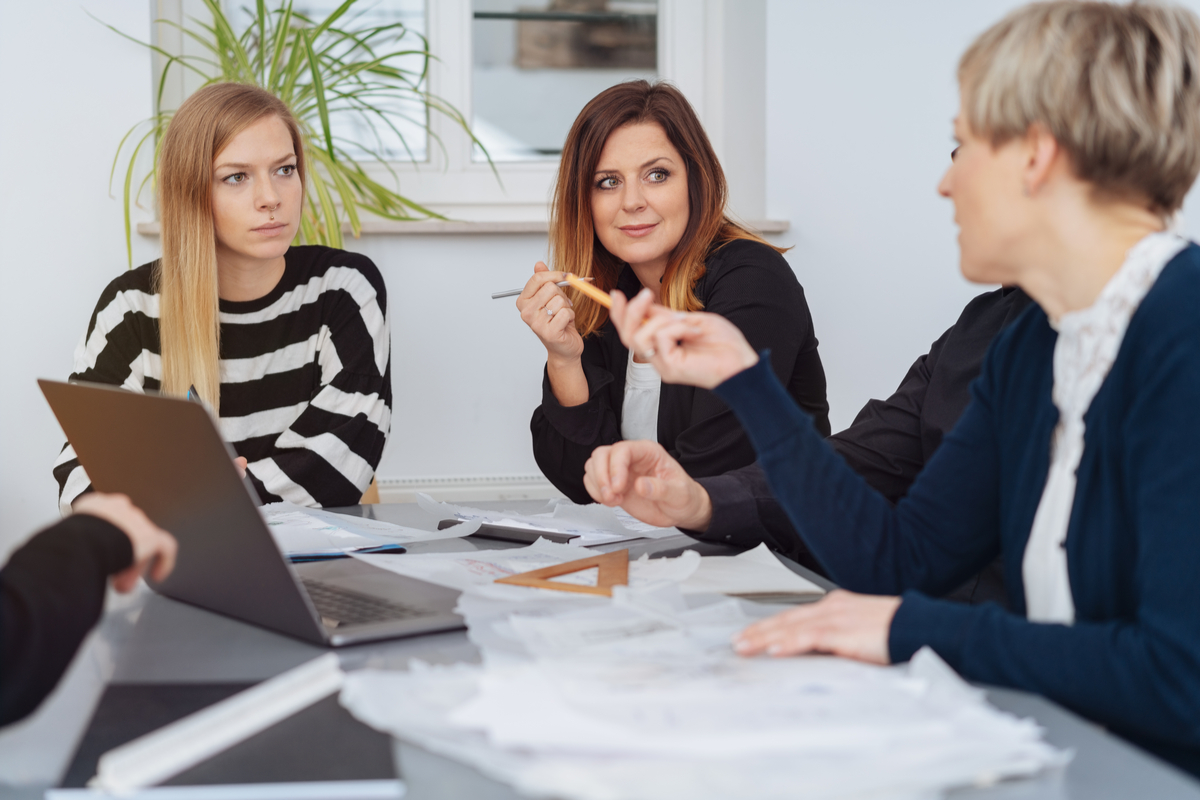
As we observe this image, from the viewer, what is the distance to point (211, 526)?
72 cm

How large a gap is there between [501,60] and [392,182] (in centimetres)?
43

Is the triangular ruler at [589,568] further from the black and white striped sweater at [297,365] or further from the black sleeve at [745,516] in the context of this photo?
the black and white striped sweater at [297,365]

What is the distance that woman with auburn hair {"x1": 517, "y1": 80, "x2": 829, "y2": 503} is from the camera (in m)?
1.63

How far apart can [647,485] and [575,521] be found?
244 mm

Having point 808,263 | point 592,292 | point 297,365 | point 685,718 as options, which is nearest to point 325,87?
point 297,365

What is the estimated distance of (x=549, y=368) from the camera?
1.71 m

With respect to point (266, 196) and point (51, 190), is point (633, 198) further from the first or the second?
point (51, 190)

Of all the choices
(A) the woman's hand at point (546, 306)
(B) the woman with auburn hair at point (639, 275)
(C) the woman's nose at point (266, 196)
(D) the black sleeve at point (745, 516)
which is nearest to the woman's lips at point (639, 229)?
(B) the woman with auburn hair at point (639, 275)

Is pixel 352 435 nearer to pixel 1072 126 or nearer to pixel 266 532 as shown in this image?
pixel 266 532

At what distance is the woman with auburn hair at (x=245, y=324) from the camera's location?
5.91 feet

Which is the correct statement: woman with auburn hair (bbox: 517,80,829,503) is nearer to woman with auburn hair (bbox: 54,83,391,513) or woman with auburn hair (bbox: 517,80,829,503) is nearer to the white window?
woman with auburn hair (bbox: 54,83,391,513)

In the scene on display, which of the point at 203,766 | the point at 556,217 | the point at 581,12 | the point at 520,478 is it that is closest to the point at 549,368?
the point at 556,217

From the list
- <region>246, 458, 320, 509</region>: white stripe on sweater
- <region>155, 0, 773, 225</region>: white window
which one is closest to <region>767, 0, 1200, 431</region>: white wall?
<region>155, 0, 773, 225</region>: white window

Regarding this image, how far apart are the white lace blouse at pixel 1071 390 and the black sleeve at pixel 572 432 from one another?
37.2 inches
